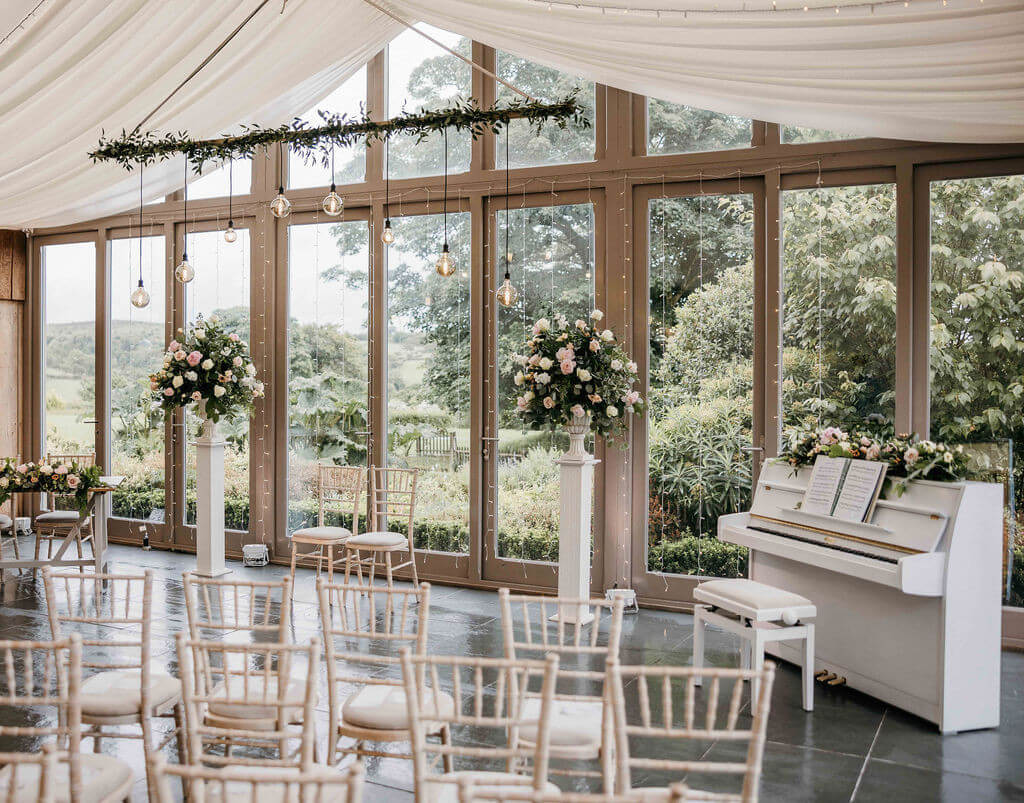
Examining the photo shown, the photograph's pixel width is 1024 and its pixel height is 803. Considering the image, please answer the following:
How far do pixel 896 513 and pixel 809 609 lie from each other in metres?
0.65

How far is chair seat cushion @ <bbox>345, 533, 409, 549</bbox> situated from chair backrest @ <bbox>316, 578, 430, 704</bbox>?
1.40ft

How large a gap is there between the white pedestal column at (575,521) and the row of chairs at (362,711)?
0.88m

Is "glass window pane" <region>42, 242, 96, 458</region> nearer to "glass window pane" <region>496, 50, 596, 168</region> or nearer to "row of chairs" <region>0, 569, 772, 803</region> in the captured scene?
"glass window pane" <region>496, 50, 596, 168</region>

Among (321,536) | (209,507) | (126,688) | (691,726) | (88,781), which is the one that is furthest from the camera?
(209,507)

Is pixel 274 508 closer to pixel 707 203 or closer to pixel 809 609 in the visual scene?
pixel 707 203

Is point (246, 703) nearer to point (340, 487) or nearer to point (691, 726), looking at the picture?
Result: point (691, 726)

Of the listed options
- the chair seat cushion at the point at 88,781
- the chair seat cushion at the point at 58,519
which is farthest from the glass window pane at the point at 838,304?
the chair seat cushion at the point at 58,519

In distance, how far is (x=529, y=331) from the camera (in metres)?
6.75

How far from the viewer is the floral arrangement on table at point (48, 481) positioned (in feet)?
21.4

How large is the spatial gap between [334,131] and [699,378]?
2.96 m

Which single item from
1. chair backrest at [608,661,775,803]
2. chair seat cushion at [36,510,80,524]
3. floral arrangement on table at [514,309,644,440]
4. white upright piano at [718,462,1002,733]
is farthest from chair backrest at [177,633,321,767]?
chair seat cushion at [36,510,80,524]

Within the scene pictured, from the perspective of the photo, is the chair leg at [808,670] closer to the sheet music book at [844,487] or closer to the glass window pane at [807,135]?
the sheet music book at [844,487]

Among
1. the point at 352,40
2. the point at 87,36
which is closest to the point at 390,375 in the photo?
the point at 352,40

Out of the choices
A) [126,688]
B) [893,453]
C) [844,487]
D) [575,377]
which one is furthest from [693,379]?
[126,688]
